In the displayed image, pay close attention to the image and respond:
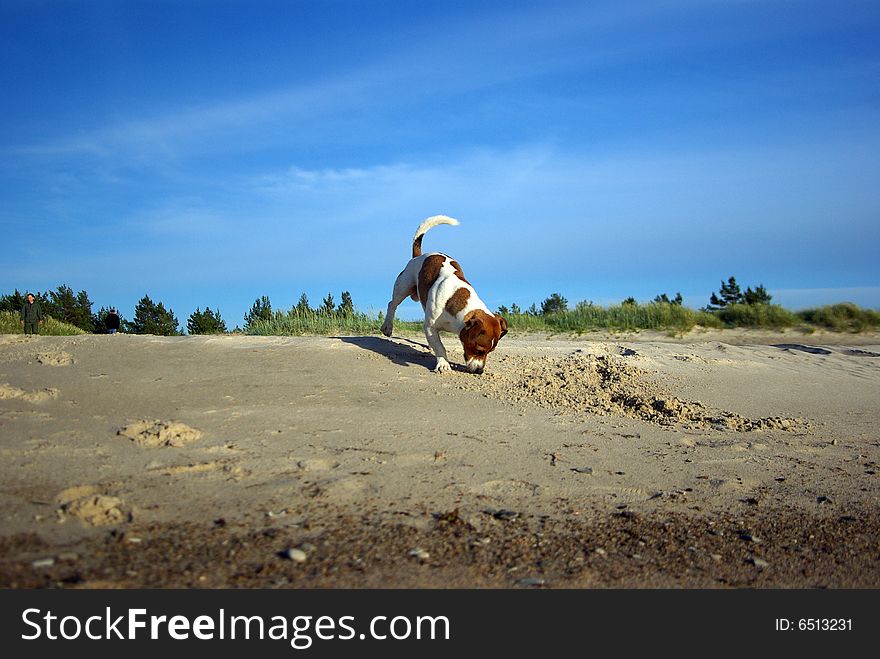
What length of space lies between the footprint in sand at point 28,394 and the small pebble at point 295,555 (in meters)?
3.59

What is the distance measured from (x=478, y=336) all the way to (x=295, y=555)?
15.3 ft

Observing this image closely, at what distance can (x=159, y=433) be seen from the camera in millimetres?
4719

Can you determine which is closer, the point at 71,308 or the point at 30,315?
the point at 30,315

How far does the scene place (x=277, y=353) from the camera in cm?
787

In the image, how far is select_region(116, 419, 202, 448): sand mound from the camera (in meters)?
4.61

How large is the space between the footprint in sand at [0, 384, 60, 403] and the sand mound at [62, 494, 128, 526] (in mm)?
2536

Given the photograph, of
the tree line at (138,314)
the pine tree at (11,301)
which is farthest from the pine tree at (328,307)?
the pine tree at (11,301)

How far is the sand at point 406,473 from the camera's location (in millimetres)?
3094

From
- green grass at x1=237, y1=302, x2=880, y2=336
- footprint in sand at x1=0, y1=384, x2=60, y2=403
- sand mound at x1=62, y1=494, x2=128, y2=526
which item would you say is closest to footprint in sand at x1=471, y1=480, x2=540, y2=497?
sand mound at x1=62, y1=494, x2=128, y2=526

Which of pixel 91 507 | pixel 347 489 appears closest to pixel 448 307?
pixel 347 489

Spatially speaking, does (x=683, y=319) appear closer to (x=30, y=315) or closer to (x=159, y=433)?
(x=30, y=315)

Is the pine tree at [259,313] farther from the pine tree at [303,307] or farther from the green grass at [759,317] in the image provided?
the green grass at [759,317]

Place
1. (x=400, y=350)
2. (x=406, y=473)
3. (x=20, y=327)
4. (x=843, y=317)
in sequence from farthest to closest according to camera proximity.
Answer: (x=843, y=317) < (x=20, y=327) < (x=400, y=350) < (x=406, y=473)
